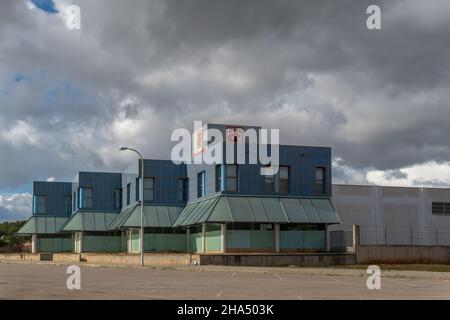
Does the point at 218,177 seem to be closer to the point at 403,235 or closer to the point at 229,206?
the point at 229,206

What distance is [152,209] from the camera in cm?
6241

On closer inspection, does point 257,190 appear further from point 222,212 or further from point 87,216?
point 87,216

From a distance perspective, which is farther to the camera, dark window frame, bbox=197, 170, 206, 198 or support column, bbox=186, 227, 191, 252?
support column, bbox=186, 227, 191, 252

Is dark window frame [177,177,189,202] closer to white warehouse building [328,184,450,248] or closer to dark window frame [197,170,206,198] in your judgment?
dark window frame [197,170,206,198]

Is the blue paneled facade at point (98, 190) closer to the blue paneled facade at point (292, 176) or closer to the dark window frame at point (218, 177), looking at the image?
the blue paneled facade at point (292, 176)

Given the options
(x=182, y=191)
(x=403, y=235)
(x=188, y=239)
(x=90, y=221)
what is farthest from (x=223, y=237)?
(x=90, y=221)

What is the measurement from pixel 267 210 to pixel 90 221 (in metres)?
30.7

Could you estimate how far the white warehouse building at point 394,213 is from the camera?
59.2m

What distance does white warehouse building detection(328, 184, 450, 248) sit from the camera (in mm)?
59188

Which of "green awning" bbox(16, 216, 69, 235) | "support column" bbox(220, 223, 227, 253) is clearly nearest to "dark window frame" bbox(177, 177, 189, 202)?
"support column" bbox(220, 223, 227, 253)

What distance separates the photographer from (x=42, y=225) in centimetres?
8806

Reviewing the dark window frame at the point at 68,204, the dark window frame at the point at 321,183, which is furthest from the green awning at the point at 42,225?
the dark window frame at the point at 321,183

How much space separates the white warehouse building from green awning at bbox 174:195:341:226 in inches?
264
